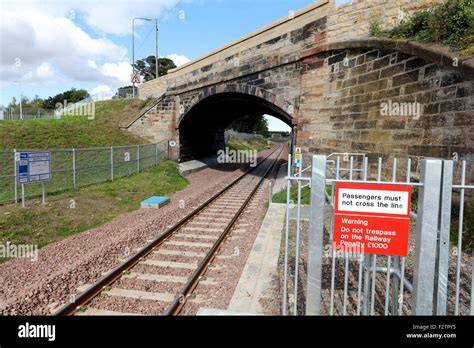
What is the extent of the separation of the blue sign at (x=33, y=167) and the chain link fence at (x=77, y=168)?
13.3 inches

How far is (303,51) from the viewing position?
13.5 m

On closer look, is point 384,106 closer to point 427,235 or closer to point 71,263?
point 427,235

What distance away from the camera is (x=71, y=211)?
32.0 feet

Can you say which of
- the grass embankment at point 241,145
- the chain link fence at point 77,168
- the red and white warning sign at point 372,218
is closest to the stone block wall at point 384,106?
the red and white warning sign at point 372,218

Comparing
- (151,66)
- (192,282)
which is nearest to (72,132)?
(192,282)

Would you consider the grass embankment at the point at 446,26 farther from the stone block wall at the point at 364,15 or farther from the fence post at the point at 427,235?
the fence post at the point at 427,235

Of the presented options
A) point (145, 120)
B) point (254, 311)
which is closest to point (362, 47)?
point (254, 311)

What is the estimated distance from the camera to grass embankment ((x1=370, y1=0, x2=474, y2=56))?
22.6 feet

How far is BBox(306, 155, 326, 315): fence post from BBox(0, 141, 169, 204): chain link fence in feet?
34.3

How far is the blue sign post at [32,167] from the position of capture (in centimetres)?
947

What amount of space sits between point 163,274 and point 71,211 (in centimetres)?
568
